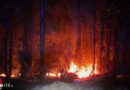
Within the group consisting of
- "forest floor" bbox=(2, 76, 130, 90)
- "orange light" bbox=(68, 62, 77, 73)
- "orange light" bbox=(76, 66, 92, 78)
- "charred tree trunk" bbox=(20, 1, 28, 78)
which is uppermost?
"charred tree trunk" bbox=(20, 1, 28, 78)

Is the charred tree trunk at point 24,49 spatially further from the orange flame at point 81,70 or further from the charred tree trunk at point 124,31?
the charred tree trunk at point 124,31

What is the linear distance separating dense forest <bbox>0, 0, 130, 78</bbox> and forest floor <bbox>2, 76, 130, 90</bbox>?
0.77m

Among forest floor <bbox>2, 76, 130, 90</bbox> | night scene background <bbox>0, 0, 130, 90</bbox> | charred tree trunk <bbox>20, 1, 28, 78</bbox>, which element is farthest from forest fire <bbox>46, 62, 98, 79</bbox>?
charred tree trunk <bbox>20, 1, 28, 78</bbox>

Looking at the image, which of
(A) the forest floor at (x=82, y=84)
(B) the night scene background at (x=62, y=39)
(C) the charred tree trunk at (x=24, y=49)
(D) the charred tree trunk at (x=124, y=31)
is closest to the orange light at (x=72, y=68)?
(B) the night scene background at (x=62, y=39)

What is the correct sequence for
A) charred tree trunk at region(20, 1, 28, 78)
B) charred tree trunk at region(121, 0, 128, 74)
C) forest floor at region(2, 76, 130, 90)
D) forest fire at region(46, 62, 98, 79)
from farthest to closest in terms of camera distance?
charred tree trunk at region(20, 1, 28, 78)
charred tree trunk at region(121, 0, 128, 74)
forest fire at region(46, 62, 98, 79)
forest floor at region(2, 76, 130, 90)

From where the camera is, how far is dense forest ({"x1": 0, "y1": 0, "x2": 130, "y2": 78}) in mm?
7559

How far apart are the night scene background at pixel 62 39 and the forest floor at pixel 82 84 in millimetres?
649

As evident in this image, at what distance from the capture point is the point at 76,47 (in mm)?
7559

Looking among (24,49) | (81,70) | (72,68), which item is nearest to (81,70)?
(81,70)

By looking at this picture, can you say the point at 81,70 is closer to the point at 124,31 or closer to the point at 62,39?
the point at 62,39

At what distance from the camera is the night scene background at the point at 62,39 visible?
7531 millimetres

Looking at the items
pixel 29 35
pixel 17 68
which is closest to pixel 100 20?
pixel 29 35

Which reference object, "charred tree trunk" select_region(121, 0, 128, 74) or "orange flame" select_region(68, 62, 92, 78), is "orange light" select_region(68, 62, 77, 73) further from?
"charred tree trunk" select_region(121, 0, 128, 74)

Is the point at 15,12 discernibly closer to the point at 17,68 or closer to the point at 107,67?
the point at 17,68
